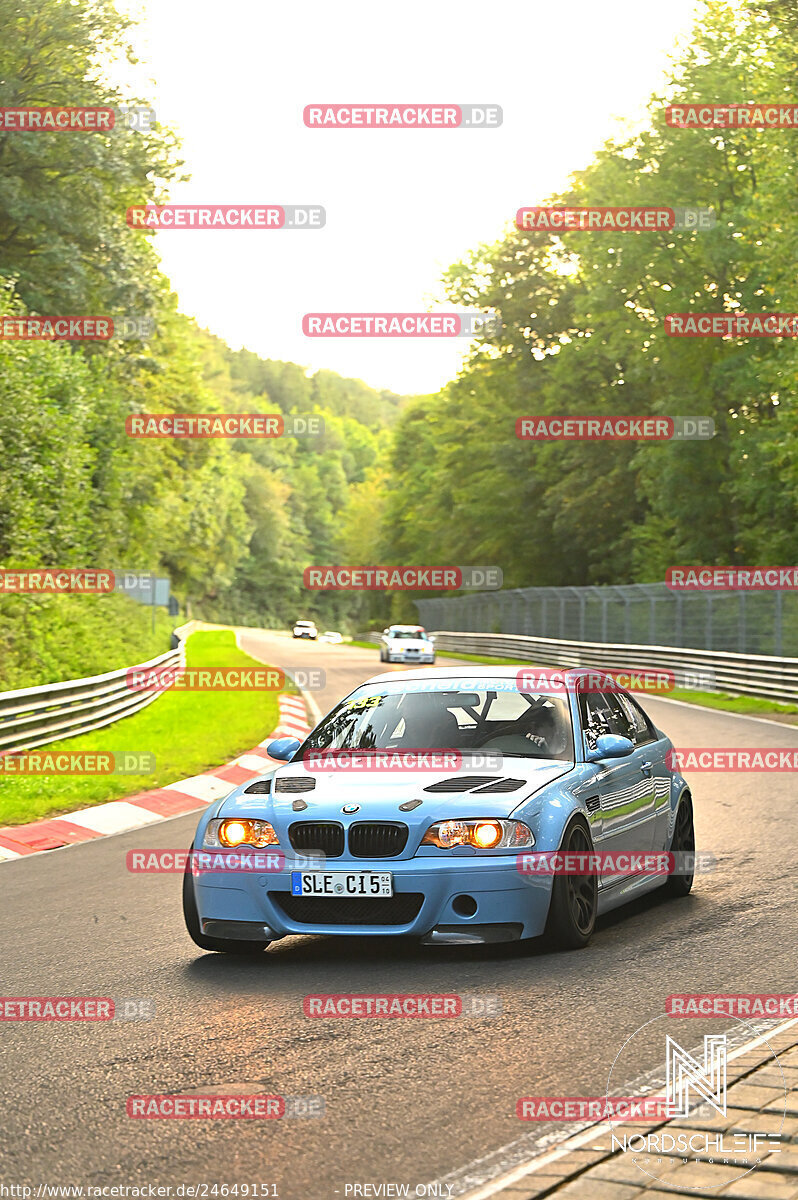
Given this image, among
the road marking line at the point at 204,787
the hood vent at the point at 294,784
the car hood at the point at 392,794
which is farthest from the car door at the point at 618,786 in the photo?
the road marking line at the point at 204,787

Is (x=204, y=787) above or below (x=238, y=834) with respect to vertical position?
below

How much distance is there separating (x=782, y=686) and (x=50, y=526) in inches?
583

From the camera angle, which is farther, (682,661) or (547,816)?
(682,661)

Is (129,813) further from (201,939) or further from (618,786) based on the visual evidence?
(618,786)

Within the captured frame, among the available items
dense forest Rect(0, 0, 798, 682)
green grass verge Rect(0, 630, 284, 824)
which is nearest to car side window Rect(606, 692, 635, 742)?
green grass verge Rect(0, 630, 284, 824)

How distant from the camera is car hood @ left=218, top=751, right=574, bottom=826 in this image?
23.6 feet

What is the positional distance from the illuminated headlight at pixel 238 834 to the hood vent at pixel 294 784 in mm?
304

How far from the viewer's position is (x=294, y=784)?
775 cm

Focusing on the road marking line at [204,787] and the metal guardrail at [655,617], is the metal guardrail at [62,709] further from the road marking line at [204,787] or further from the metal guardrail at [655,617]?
the metal guardrail at [655,617]

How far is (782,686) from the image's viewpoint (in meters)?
28.5

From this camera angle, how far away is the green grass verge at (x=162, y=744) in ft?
49.5

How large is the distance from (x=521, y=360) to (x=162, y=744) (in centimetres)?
5400

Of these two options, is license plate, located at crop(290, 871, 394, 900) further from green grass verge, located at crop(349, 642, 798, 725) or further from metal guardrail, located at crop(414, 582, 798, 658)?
metal guardrail, located at crop(414, 582, 798, 658)

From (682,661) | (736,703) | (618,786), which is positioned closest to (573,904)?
(618,786)
